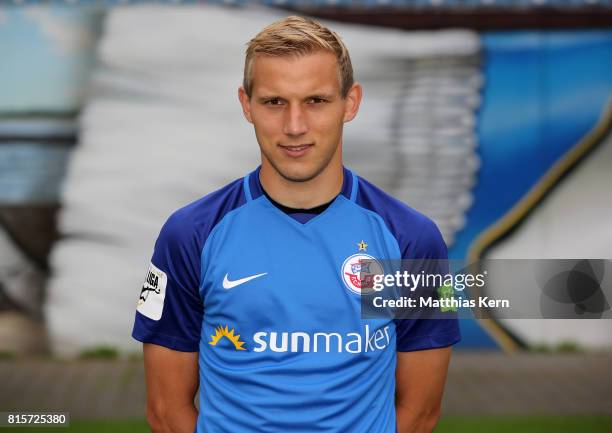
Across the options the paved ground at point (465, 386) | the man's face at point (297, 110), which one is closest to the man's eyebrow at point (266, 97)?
the man's face at point (297, 110)

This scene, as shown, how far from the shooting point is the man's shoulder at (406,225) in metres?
2.36

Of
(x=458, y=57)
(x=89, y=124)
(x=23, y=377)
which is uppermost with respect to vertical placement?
(x=458, y=57)

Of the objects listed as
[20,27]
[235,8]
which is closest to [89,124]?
[20,27]

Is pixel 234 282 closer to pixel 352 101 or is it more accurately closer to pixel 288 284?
pixel 288 284

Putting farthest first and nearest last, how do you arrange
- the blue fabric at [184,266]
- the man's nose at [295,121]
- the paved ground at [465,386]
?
the paved ground at [465,386]
the blue fabric at [184,266]
the man's nose at [295,121]

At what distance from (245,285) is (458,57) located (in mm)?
6457

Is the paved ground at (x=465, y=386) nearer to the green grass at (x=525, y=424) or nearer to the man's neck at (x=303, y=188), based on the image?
the green grass at (x=525, y=424)

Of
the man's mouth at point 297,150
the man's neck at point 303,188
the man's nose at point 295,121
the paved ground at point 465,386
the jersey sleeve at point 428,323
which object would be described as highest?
the man's nose at point 295,121

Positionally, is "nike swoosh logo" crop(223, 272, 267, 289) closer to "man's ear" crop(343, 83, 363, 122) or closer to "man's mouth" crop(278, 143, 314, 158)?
"man's mouth" crop(278, 143, 314, 158)

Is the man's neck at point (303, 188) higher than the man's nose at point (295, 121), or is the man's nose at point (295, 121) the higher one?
the man's nose at point (295, 121)

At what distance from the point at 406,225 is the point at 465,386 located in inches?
199

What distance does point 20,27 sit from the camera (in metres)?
8.27

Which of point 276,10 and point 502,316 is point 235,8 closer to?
point 276,10

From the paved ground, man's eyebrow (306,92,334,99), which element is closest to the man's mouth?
man's eyebrow (306,92,334,99)
